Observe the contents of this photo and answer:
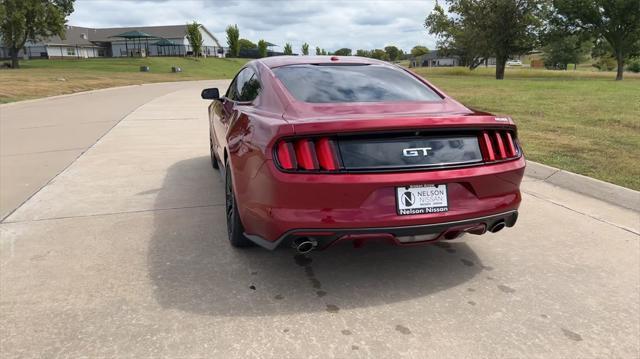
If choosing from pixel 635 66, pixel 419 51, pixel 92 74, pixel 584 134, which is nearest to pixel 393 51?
pixel 419 51

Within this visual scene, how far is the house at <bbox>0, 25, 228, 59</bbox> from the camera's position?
263ft

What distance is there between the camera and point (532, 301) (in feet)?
10.5

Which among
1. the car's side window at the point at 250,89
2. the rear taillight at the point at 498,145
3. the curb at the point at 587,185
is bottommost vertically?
the curb at the point at 587,185

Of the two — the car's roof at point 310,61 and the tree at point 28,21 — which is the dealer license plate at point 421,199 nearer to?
the car's roof at point 310,61

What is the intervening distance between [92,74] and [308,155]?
40.0 metres

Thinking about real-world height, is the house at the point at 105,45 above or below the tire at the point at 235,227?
above

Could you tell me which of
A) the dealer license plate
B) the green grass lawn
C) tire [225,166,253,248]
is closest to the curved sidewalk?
tire [225,166,253,248]

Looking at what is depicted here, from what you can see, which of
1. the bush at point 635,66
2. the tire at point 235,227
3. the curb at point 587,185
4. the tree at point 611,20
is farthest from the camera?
the bush at point 635,66

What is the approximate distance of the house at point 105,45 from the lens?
80.1 metres

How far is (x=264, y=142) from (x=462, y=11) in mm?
48151

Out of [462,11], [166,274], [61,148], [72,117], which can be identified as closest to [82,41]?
[462,11]

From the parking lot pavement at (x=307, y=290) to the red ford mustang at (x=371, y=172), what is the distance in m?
0.39

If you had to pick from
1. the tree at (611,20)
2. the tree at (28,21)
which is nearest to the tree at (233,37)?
the tree at (28,21)

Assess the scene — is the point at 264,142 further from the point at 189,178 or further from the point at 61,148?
the point at 61,148
